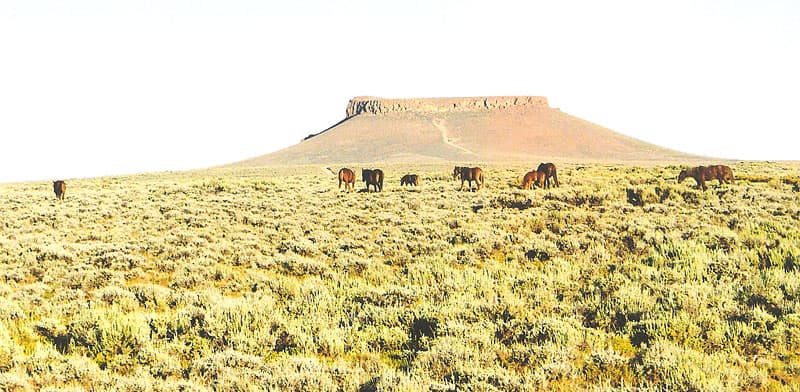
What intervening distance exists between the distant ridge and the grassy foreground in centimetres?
11774

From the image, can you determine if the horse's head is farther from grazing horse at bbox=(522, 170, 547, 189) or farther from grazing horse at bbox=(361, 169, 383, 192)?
grazing horse at bbox=(361, 169, 383, 192)

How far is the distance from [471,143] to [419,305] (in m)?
163

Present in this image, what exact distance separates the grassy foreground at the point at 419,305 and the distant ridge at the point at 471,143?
118 meters

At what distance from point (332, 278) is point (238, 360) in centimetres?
432

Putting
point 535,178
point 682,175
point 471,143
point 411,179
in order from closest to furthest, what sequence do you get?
1. point 535,178
2. point 682,175
3. point 411,179
4. point 471,143

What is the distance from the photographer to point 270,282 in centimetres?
935

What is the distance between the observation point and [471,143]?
166750 mm

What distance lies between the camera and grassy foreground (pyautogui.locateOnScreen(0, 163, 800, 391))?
203 inches

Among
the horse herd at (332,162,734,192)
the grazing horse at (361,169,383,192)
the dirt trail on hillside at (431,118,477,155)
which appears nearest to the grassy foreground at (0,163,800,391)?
the horse herd at (332,162,734,192)

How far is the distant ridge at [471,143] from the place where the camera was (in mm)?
144125

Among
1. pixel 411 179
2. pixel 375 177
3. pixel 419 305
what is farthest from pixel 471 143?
pixel 419 305

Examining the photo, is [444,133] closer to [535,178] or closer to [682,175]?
[682,175]

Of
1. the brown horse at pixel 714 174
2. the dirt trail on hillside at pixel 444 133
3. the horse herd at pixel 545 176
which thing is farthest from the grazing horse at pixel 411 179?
the dirt trail on hillside at pixel 444 133

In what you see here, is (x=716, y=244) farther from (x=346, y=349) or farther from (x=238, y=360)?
(x=238, y=360)
